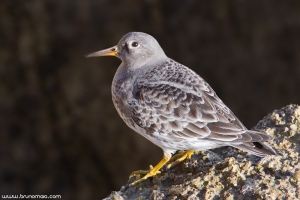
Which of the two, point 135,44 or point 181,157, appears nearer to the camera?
point 181,157

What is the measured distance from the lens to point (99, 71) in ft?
32.5

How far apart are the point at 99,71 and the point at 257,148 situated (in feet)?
19.6

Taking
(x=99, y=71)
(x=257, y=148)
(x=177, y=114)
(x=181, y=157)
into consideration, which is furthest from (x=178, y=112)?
(x=99, y=71)

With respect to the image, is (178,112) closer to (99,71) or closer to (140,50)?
(140,50)

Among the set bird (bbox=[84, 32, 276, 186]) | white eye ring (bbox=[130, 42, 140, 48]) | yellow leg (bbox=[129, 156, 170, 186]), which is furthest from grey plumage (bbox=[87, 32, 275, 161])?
white eye ring (bbox=[130, 42, 140, 48])

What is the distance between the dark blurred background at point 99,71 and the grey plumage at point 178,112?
15.7 ft

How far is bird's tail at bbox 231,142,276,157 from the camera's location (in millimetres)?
4238

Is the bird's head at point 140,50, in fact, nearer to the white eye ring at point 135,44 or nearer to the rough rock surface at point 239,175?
the white eye ring at point 135,44

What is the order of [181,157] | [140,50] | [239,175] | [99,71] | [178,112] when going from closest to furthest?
[239,175] < [178,112] < [181,157] < [140,50] < [99,71]

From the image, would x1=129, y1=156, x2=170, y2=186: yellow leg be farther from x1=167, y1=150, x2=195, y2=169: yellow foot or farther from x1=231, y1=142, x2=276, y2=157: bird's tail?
x1=231, y1=142, x2=276, y2=157: bird's tail

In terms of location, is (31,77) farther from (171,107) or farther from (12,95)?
(171,107)

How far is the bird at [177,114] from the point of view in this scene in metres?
4.43

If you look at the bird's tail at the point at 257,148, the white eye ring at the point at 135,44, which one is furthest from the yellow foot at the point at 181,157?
the white eye ring at the point at 135,44

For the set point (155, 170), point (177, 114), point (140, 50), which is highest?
point (140, 50)
